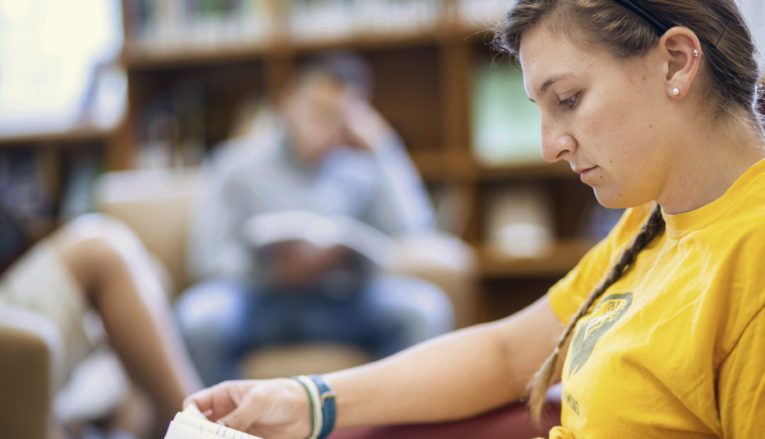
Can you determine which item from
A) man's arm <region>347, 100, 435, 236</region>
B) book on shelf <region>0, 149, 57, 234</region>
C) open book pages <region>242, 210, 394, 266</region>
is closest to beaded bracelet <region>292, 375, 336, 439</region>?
open book pages <region>242, 210, 394, 266</region>

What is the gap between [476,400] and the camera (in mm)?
974

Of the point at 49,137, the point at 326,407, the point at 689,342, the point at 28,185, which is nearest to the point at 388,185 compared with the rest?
the point at 49,137

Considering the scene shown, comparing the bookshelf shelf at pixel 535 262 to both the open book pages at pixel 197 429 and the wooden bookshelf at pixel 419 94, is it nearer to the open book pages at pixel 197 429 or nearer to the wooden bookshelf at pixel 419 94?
the wooden bookshelf at pixel 419 94

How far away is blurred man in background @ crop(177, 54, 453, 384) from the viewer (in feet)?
7.08

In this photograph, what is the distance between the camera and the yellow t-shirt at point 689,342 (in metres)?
0.66

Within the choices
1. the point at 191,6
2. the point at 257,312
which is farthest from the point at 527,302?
the point at 191,6

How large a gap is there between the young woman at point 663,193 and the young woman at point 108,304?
838mm

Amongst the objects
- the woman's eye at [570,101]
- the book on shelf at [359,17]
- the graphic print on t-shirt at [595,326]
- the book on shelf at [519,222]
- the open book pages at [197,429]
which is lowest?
the book on shelf at [519,222]

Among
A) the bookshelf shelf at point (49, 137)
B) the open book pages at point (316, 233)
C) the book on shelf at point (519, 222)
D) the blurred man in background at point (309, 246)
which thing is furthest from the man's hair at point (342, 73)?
the bookshelf shelf at point (49, 137)

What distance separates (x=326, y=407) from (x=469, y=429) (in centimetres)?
17

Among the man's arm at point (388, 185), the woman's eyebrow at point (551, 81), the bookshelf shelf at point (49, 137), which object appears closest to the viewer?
the woman's eyebrow at point (551, 81)

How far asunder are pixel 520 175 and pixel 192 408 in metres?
2.33

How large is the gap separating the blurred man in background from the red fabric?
3.91 ft

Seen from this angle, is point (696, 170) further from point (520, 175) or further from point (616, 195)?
point (520, 175)
